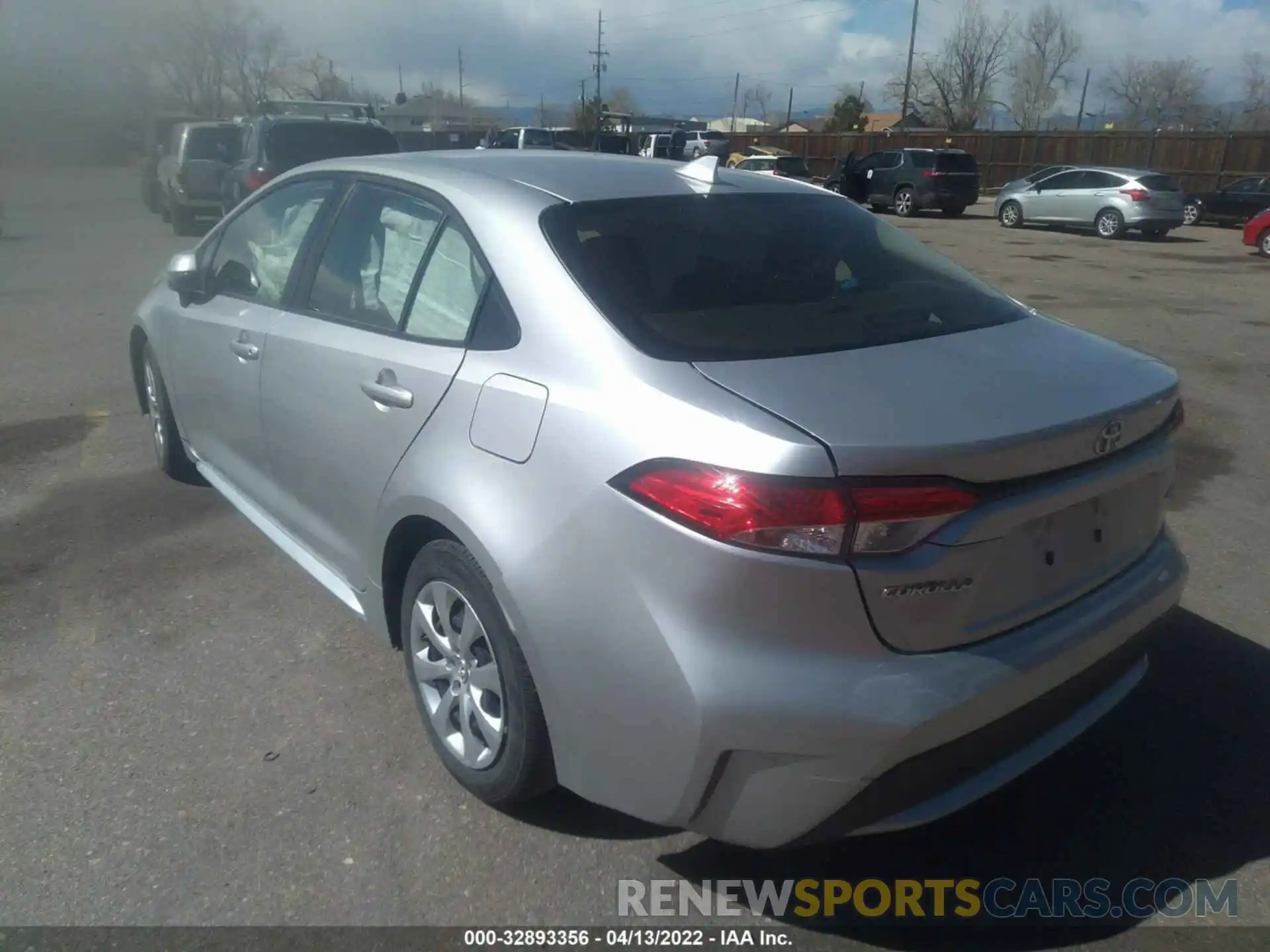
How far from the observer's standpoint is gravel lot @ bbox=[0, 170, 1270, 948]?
8.35 ft

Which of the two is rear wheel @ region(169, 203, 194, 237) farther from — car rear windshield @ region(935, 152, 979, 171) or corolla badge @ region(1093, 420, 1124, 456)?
corolla badge @ region(1093, 420, 1124, 456)

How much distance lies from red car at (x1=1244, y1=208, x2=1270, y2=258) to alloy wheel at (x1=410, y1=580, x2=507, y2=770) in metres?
19.6

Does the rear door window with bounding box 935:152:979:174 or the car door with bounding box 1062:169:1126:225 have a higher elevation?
the rear door window with bounding box 935:152:979:174

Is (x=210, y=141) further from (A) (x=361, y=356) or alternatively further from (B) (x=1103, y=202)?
(B) (x=1103, y=202)

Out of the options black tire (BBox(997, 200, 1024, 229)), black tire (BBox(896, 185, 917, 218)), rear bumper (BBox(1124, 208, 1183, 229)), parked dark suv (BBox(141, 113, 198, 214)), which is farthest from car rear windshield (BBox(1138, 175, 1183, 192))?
parked dark suv (BBox(141, 113, 198, 214))

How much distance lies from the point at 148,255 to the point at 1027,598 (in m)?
15.8

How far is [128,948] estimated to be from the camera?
2.36 metres

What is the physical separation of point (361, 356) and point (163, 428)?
249 cm

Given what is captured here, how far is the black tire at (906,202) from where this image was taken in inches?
1057

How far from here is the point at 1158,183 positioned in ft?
69.9

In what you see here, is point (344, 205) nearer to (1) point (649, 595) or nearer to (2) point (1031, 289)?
(1) point (649, 595)

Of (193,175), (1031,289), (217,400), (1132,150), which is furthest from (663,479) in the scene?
(1132,150)

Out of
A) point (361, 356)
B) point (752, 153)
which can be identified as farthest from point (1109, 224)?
point (361, 356)

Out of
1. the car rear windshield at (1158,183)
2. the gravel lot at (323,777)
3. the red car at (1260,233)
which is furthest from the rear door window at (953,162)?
the gravel lot at (323,777)
